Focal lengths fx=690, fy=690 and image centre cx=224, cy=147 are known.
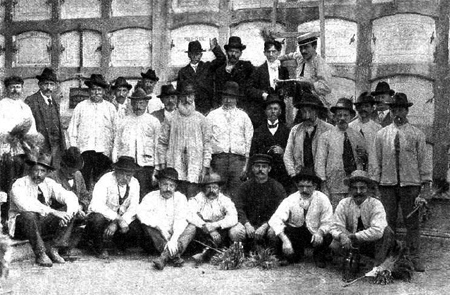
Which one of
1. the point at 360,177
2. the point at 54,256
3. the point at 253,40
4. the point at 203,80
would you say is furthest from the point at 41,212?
the point at 253,40

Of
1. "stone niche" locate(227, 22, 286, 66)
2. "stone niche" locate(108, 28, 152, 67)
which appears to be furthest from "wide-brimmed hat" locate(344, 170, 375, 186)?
"stone niche" locate(108, 28, 152, 67)

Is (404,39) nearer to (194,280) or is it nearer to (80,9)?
(194,280)

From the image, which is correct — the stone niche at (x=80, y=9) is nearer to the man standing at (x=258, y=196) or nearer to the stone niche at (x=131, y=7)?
the stone niche at (x=131, y=7)

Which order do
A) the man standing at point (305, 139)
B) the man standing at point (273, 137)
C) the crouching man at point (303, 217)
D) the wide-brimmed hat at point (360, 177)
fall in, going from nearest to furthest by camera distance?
the wide-brimmed hat at point (360, 177), the crouching man at point (303, 217), the man standing at point (305, 139), the man standing at point (273, 137)

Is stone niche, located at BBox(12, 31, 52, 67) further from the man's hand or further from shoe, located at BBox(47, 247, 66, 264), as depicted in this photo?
the man's hand

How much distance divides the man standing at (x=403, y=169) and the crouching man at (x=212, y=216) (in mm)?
1804

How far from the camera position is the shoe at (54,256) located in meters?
8.10

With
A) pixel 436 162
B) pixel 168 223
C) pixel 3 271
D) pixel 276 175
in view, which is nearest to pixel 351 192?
pixel 276 175

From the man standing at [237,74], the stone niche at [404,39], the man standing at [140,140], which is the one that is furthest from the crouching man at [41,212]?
the stone niche at [404,39]

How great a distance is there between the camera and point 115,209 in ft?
28.7

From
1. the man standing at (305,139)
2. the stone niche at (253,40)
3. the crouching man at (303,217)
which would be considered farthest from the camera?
the stone niche at (253,40)

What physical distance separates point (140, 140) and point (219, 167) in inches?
44.3

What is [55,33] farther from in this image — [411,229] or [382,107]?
[411,229]

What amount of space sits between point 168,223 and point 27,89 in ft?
19.5
